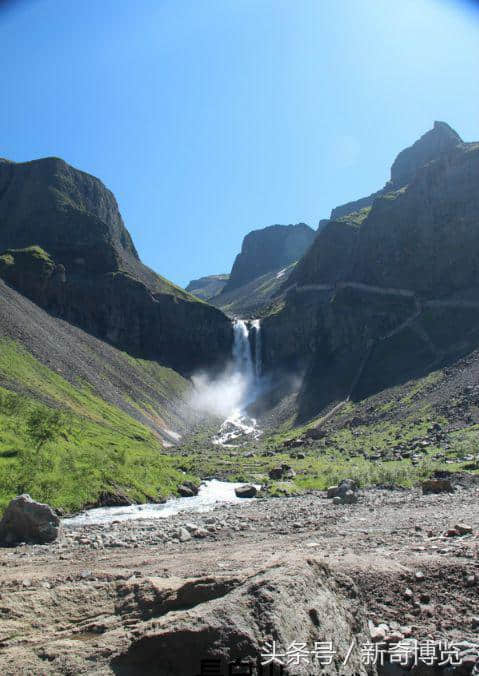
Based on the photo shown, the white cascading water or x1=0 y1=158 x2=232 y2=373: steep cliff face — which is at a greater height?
x1=0 y1=158 x2=232 y2=373: steep cliff face

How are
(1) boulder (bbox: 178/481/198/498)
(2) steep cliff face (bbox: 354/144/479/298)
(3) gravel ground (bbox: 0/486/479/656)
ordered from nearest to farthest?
1. (3) gravel ground (bbox: 0/486/479/656)
2. (1) boulder (bbox: 178/481/198/498)
3. (2) steep cliff face (bbox: 354/144/479/298)

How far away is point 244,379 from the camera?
12975cm

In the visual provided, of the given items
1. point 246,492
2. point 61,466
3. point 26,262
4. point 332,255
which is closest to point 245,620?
point 61,466

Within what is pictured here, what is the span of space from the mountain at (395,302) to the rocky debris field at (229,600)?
89639 millimetres

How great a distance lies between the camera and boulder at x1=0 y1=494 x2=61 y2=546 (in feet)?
63.4

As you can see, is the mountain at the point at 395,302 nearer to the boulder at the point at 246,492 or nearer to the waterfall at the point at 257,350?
the waterfall at the point at 257,350

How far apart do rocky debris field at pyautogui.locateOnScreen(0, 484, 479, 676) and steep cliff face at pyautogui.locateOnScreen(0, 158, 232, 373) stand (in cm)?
10475

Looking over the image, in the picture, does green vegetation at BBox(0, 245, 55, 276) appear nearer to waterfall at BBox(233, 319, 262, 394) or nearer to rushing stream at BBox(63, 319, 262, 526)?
rushing stream at BBox(63, 319, 262, 526)

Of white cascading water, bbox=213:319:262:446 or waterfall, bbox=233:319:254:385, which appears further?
waterfall, bbox=233:319:254:385

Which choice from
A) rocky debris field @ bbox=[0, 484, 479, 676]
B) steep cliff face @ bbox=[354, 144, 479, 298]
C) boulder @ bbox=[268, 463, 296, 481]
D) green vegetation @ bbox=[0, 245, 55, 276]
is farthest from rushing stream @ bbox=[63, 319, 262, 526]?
green vegetation @ bbox=[0, 245, 55, 276]

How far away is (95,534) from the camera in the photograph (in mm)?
20531

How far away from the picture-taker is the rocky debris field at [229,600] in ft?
21.5

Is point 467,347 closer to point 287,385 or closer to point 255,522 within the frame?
point 287,385

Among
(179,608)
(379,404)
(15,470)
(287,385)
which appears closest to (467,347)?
(379,404)
